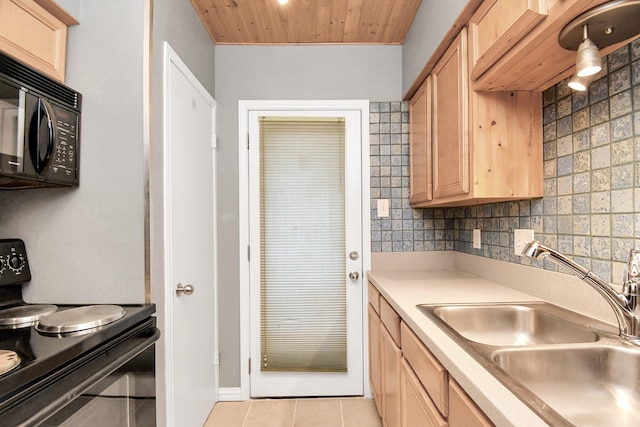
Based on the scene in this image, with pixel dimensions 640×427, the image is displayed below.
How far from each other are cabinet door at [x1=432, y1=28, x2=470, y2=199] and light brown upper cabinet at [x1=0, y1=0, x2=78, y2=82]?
1.57 meters

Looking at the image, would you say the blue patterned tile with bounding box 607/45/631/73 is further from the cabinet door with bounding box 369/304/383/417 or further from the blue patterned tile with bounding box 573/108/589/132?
the cabinet door with bounding box 369/304/383/417

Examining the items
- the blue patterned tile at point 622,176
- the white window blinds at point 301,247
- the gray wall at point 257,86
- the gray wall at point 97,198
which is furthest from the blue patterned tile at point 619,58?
the gray wall at point 97,198

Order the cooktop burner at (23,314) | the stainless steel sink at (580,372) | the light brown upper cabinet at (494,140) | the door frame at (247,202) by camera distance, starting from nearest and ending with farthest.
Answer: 1. the stainless steel sink at (580,372)
2. the cooktop burner at (23,314)
3. the light brown upper cabinet at (494,140)
4. the door frame at (247,202)

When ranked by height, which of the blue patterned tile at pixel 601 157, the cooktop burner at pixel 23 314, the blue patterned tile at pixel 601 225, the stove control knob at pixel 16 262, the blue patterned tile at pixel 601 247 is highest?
the blue patterned tile at pixel 601 157

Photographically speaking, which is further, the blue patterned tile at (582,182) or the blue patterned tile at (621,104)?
the blue patterned tile at (582,182)

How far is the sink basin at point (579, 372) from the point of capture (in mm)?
888

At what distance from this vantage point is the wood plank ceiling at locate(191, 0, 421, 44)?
1950 millimetres

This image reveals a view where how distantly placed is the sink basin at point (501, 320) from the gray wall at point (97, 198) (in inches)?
47.4

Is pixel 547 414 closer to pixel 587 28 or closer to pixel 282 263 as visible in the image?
pixel 587 28

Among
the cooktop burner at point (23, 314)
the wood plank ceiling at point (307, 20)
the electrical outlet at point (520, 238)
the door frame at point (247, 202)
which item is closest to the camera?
the cooktop burner at point (23, 314)

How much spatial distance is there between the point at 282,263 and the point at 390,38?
66.9 inches

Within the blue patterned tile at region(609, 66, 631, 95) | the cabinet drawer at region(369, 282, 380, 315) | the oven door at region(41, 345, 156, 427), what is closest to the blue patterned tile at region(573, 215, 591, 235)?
the blue patterned tile at region(609, 66, 631, 95)

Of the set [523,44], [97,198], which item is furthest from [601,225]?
[97,198]

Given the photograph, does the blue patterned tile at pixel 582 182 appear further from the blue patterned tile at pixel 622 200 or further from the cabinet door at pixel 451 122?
the cabinet door at pixel 451 122
